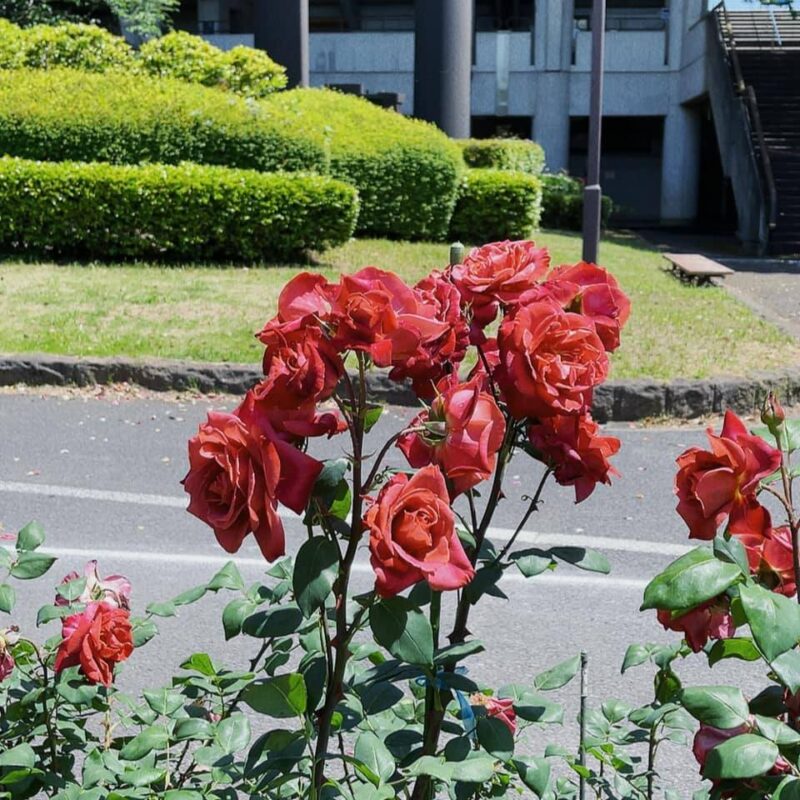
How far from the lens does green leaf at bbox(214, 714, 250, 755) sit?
1855mm

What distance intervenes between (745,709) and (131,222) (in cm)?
1159

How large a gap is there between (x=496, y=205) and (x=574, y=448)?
49.2 ft

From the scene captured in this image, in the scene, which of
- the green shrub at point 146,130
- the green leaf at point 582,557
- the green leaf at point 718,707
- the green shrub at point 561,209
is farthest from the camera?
the green shrub at point 561,209

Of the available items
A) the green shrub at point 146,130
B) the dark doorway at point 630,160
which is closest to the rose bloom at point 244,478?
the green shrub at point 146,130

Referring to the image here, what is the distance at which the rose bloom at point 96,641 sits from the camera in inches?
75.5

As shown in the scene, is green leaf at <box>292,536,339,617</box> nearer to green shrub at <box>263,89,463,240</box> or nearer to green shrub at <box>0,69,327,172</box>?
green shrub at <box>0,69,327,172</box>

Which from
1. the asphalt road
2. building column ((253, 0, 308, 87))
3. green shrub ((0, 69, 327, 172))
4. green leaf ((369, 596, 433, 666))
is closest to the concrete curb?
the asphalt road

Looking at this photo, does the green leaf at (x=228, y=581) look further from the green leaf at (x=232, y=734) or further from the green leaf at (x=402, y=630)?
the green leaf at (x=402, y=630)

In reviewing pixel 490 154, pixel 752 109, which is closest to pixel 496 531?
pixel 490 154

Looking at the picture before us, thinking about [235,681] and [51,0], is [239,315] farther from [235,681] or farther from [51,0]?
[51,0]

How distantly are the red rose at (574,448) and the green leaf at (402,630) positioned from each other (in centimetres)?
32

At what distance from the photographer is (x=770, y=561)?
1491 mm

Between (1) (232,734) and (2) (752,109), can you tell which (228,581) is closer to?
(1) (232,734)

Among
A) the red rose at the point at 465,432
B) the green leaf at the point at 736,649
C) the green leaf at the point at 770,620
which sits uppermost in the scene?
the red rose at the point at 465,432
